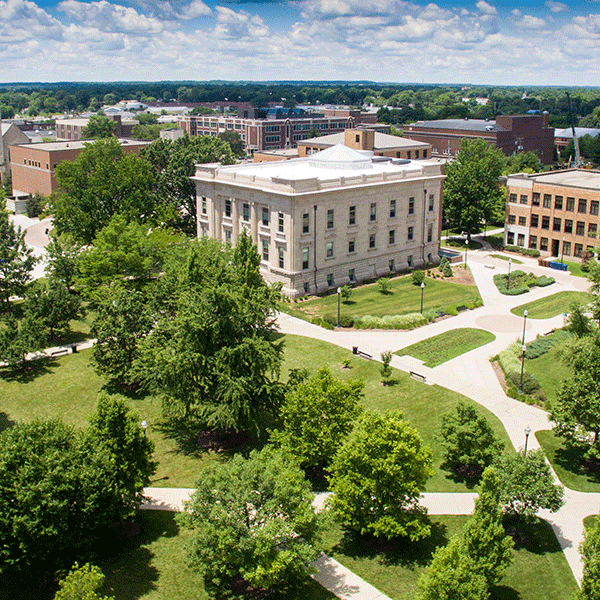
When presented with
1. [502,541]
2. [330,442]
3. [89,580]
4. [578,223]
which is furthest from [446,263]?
[89,580]

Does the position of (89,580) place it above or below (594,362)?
below

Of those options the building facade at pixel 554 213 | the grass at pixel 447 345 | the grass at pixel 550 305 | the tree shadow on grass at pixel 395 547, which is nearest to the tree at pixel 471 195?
the building facade at pixel 554 213

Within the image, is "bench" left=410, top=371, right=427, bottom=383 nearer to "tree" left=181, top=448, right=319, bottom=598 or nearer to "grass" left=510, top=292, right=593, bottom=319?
"grass" left=510, top=292, right=593, bottom=319

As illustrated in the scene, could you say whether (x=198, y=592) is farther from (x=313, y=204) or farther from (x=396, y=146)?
(x=396, y=146)

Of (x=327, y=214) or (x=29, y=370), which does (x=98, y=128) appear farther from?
(x=29, y=370)

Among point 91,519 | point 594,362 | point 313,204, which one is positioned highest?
point 313,204
